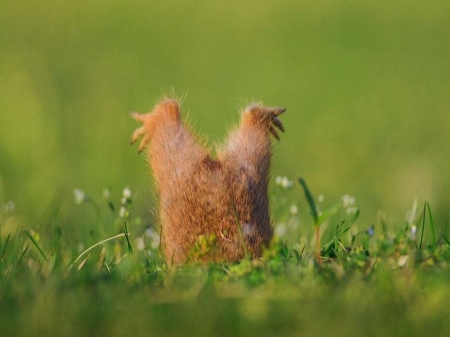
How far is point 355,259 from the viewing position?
425 cm

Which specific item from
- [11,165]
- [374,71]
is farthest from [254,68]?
[11,165]

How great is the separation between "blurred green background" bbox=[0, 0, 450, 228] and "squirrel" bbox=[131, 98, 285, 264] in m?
2.33

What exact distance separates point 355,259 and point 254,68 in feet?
34.8

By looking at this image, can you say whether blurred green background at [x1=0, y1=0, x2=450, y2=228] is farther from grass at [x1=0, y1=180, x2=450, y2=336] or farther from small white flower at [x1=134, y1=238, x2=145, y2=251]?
grass at [x1=0, y1=180, x2=450, y2=336]

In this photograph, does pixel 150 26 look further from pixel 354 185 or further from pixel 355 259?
pixel 355 259

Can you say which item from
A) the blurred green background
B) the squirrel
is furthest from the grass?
the blurred green background

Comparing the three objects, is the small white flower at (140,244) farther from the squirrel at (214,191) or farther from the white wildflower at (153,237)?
the squirrel at (214,191)

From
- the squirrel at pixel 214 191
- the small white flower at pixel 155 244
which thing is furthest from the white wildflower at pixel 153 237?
the squirrel at pixel 214 191

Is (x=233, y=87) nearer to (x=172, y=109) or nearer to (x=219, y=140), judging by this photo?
(x=219, y=140)

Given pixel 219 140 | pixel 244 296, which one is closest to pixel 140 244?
pixel 219 140

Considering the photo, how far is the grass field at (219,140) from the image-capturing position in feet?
11.7

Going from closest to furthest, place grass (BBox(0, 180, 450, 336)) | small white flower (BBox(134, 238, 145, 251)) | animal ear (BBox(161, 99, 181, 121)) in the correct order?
grass (BBox(0, 180, 450, 336)), animal ear (BBox(161, 99, 181, 121)), small white flower (BBox(134, 238, 145, 251))

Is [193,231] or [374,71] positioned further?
[374,71]

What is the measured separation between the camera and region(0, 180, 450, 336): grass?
134 inches
